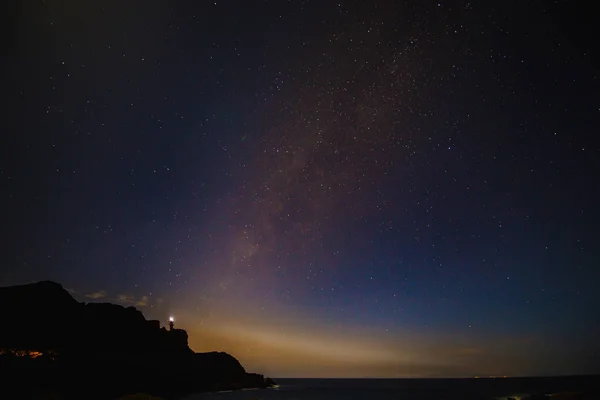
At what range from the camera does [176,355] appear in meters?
108

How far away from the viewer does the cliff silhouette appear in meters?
64.1

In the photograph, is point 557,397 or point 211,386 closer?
point 557,397

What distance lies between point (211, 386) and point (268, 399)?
3352cm

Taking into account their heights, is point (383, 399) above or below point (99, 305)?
below

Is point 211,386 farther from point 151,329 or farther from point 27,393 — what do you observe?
point 27,393

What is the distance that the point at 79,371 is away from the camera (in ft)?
226

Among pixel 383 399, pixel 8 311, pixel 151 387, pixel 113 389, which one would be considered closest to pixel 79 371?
pixel 113 389

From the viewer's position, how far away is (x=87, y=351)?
8144 centimetres

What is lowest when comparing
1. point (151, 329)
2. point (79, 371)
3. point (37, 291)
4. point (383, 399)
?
point (383, 399)

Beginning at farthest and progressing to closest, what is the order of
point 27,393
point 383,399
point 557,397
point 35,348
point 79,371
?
point 383,399
point 35,348
point 79,371
point 557,397
point 27,393

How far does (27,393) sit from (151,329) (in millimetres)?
63362

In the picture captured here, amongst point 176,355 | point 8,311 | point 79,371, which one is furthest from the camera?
point 176,355

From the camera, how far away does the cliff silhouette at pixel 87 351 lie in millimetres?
64062

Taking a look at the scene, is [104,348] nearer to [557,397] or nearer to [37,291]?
[37,291]
